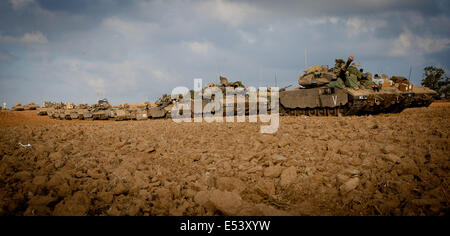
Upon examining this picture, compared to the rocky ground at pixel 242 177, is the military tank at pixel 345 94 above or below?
above

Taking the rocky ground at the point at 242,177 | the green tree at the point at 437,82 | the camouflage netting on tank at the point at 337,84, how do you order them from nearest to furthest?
the rocky ground at the point at 242,177
the camouflage netting on tank at the point at 337,84
the green tree at the point at 437,82

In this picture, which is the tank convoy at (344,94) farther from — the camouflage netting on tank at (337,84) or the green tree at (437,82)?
the green tree at (437,82)

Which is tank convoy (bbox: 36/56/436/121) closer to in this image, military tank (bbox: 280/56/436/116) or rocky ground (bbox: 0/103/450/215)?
military tank (bbox: 280/56/436/116)

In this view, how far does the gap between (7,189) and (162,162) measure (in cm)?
227

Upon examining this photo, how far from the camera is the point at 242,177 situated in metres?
3.83

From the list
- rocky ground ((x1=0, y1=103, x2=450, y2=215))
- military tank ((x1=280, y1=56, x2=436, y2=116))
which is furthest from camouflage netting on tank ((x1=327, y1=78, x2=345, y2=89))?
rocky ground ((x1=0, y1=103, x2=450, y2=215))

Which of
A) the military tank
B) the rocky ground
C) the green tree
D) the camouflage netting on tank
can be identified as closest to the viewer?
the rocky ground

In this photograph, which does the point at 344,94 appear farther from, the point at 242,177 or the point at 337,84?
the point at 242,177

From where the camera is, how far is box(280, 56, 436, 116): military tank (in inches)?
449

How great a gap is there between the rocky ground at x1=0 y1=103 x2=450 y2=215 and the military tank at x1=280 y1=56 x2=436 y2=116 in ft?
21.7

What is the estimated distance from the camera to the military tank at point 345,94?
11.4 metres

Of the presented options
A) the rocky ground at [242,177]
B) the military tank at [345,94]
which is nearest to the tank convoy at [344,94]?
the military tank at [345,94]

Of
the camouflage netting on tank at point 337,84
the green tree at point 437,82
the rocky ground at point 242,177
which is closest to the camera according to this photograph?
the rocky ground at point 242,177

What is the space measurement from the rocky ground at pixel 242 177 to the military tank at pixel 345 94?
6606mm
